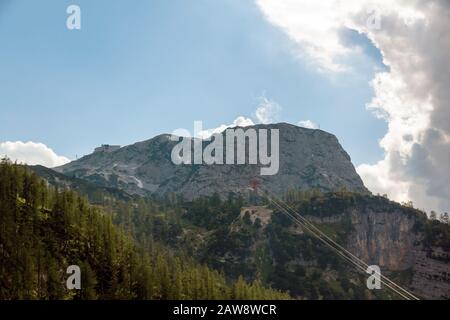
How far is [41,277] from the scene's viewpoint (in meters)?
130

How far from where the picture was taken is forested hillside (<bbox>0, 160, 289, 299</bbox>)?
12706 centimetres

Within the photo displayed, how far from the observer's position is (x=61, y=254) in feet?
481

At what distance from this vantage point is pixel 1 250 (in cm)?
13200

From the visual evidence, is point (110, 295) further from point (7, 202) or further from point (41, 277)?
point (7, 202)

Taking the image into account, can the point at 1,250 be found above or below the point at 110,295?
above

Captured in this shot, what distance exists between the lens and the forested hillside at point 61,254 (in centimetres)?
12706
